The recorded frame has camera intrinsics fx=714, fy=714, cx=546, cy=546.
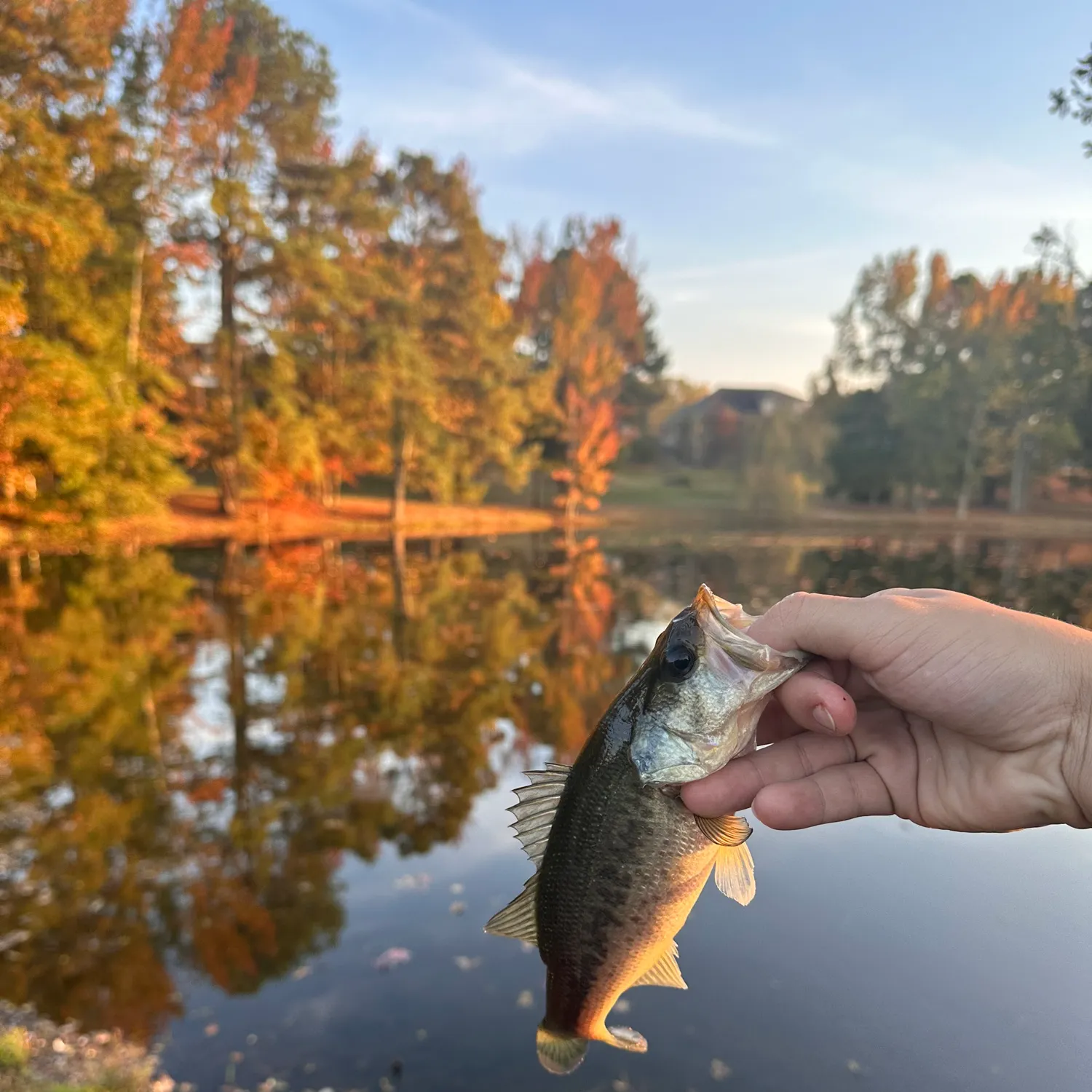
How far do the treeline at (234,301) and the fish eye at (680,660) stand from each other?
742 inches

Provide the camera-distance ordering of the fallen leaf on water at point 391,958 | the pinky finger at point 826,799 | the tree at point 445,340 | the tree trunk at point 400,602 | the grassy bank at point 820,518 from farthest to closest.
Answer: the grassy bank at point 820,518 → the tree at point 445,340 → the tree trunk at point 400,602 → the fallen leaf on water at point 391,958 → the pinky finger at point 826,799

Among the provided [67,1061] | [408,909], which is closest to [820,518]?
[408,909]

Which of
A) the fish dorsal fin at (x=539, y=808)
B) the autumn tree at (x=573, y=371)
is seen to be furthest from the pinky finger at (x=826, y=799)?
the autumn tree at (x=573, y=371)

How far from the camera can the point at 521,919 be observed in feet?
6.55

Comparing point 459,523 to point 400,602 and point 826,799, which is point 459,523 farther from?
point 826,799

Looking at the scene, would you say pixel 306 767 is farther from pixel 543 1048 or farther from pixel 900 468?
pixel 900 468

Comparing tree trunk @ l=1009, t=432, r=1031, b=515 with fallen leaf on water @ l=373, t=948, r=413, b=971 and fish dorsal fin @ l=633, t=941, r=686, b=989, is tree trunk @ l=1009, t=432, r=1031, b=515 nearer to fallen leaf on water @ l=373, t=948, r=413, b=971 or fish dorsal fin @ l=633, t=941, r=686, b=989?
fallen leaf on water @ l=373, t=948, r=413, b=971

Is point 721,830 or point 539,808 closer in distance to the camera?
point 721,830

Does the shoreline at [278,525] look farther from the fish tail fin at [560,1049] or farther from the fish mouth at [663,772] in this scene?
the fish mouth at [663,772]

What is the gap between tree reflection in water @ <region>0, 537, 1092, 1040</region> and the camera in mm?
4551

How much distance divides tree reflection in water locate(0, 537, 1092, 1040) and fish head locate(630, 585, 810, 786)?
3.70 metres

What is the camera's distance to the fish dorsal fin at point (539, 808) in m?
2.00

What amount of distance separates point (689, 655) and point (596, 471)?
117ft

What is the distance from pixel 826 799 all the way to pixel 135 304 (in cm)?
2488
